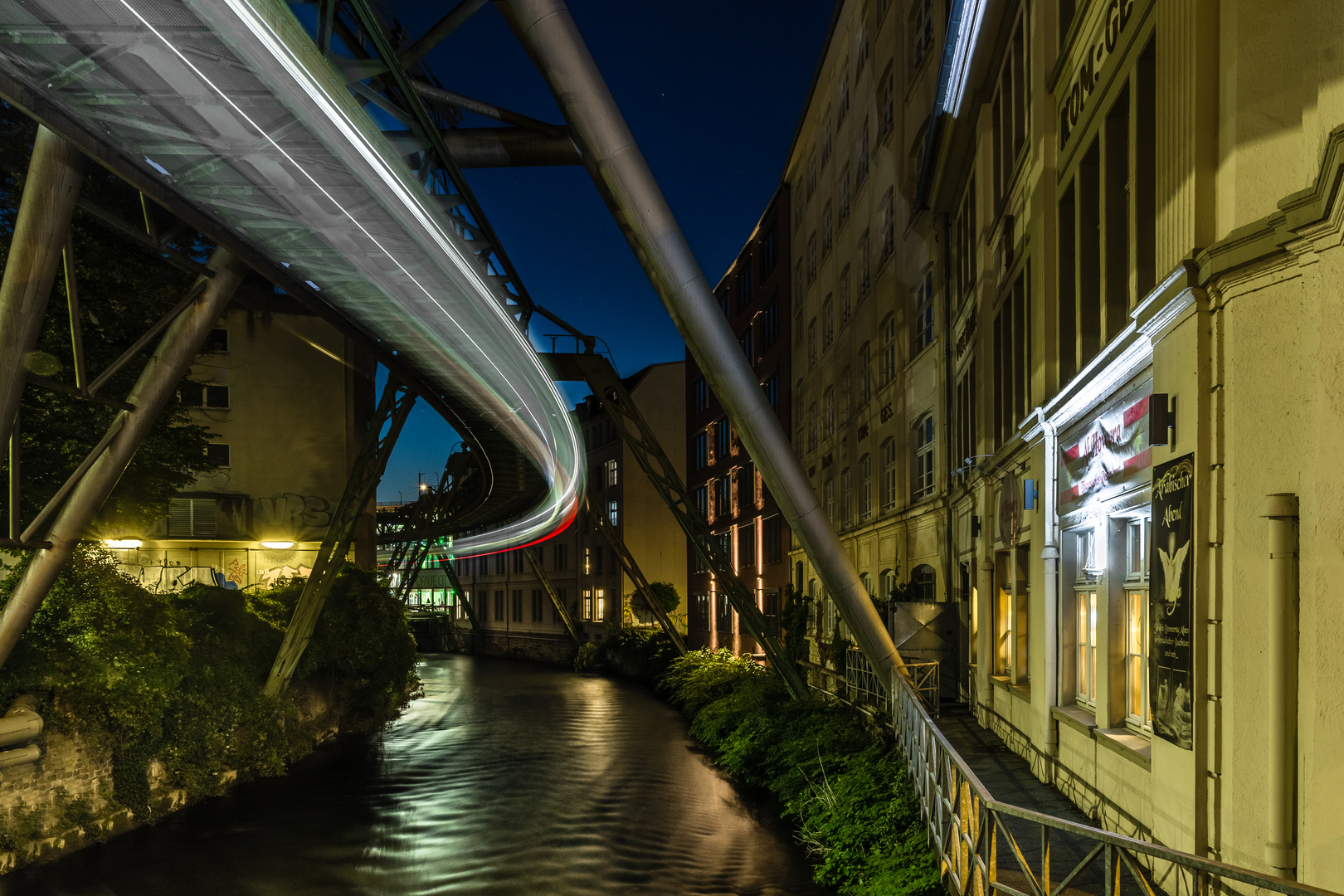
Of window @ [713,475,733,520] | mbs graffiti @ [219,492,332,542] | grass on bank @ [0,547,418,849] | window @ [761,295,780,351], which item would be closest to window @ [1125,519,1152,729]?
grass on bank @ [0,547,418,849]

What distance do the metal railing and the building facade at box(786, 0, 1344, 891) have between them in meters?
0.54

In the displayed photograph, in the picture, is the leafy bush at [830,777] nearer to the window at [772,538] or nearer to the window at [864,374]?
the window at [864,374]

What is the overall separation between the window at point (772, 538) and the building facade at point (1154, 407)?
17.8 meters

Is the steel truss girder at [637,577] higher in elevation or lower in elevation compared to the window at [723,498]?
lower

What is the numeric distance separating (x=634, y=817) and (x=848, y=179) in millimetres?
20925

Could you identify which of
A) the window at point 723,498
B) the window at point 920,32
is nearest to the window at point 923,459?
the window at point 920,32

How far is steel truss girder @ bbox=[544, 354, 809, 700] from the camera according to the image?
24.0m

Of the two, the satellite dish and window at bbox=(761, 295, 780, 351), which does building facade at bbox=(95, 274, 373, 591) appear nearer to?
window at bbox=(761, 295, 780, 351)

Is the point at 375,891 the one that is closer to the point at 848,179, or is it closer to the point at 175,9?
the point at 175,9

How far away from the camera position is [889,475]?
26.4m

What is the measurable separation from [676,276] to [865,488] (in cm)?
1601

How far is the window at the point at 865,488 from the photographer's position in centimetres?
2808

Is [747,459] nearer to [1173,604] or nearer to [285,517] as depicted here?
[285,517]

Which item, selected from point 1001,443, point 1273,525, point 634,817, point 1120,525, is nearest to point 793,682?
point 634,817
